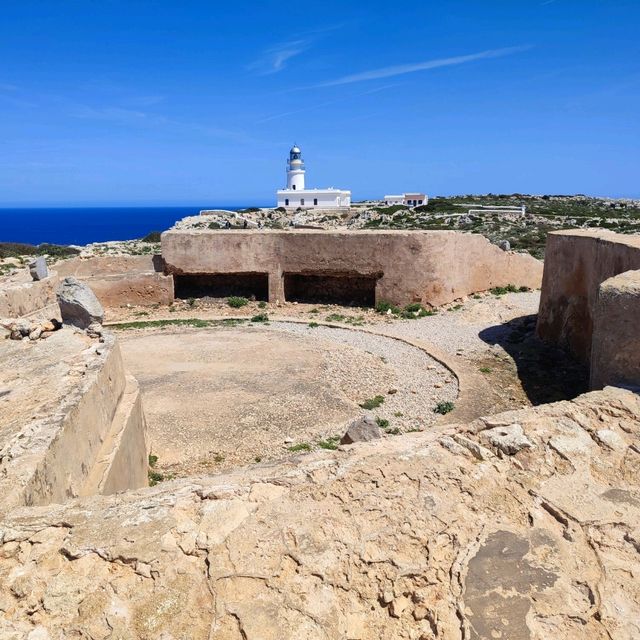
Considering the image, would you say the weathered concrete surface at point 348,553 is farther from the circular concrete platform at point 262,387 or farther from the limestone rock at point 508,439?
the circular concrete platform at point 262,387

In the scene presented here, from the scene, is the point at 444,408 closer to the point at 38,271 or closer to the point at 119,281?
the point at 38,271

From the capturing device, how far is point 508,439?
14.1 ft

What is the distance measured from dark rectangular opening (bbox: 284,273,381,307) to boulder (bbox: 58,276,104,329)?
29.4ft

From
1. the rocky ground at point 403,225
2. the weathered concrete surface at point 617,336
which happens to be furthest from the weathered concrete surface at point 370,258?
the weathered concrete surface at point 617,336

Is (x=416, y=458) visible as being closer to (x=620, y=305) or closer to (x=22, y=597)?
(x=22, y=597)

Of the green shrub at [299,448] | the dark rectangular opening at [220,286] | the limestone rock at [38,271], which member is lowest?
the green shrub at [299,448]

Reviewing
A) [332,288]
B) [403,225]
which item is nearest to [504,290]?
[332,288]

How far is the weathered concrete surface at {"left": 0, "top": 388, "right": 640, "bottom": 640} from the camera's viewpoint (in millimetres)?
2873

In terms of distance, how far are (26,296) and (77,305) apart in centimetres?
388

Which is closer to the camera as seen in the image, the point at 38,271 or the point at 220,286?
the point at 38,271

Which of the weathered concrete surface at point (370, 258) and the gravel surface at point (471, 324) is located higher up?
the weathered concrete surface at point (370, 258)

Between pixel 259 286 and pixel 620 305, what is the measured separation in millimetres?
12519

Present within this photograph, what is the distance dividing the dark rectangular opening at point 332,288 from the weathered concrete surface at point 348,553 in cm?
1215

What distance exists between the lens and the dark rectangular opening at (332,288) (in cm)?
1641
